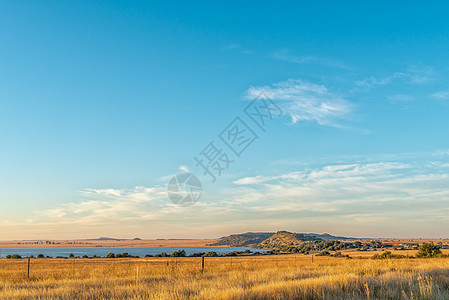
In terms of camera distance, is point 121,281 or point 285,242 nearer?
point 121,281

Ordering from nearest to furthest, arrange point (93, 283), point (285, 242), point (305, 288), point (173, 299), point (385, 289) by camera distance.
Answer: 1. point (173, 299)
2. point (305, 288)
3. point (385, 289)
4. point (93, 283)
5. point (285, 242)

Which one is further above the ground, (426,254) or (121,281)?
(121,281)

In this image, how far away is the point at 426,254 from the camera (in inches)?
2216

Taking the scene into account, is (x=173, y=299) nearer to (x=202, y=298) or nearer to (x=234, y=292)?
(x=202, y=298)

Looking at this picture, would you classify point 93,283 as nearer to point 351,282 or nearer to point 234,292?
point 234,292

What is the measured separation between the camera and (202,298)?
437 inches

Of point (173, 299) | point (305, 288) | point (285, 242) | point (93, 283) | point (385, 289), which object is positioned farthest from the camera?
point (285, 242)

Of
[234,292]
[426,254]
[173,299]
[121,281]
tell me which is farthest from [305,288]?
[426,254]

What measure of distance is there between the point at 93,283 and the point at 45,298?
16.0 ft

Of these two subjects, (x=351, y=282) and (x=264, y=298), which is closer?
(x=264, y=298)

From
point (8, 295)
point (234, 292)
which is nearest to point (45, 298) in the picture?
point (8, 295)

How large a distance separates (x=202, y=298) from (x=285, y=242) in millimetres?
192970

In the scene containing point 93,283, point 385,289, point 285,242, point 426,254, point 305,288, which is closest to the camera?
point 305,288

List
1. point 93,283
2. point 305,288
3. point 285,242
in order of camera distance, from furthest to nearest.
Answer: point 285,242
point 93,283
point 305,288
